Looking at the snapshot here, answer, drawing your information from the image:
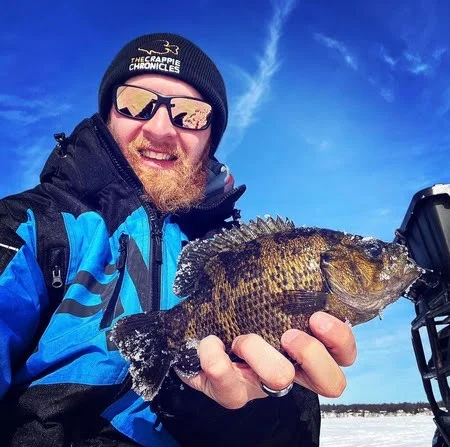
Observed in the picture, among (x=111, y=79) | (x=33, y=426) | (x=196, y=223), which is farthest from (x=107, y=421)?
(x=111, y=79)

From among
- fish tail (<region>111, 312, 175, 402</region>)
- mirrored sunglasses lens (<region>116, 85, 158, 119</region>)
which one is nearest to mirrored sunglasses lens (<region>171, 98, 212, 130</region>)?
mirrored sunglasses lens (<region>116, 85, 158, 119</region>)

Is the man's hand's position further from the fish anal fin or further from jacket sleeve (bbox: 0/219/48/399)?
jacket sleeve (bbox: 0/219/48/399)

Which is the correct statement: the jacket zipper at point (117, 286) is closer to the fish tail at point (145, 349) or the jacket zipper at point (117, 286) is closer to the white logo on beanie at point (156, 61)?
the fish tail at point (145, 349)

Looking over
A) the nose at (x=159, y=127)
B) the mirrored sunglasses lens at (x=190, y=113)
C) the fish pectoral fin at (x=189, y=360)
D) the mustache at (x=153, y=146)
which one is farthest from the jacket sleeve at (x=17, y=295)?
the mirrored sunglasses lens at (x=190, y=113)

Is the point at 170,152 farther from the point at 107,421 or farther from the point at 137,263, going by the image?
the point at 107,421

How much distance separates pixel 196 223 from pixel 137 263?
87cm

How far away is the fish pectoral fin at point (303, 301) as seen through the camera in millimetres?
2312

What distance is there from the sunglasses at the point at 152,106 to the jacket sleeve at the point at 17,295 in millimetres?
1579

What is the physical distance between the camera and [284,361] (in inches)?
83.8

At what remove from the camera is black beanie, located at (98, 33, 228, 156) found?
4.49m

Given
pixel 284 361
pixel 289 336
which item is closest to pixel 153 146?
pixel 289 336

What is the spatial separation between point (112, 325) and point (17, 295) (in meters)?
0.60

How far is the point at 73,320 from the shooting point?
2885 millimetres

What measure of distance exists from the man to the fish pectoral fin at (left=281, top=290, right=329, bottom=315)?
11 cm
